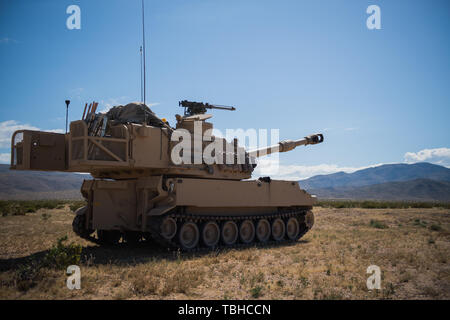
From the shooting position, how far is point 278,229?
14.7 m

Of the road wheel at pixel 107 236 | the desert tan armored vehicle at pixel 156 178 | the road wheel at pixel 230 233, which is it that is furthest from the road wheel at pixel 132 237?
the road wheel at pixel 230 233

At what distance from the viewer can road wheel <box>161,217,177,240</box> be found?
35.2 feet

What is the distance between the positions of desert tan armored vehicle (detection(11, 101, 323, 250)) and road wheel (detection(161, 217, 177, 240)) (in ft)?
0.09

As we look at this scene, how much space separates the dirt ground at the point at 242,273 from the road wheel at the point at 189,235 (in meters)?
0.65

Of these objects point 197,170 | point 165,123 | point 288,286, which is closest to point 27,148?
point 165,123

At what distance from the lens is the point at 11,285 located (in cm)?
665

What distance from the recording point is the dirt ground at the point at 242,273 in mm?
6633

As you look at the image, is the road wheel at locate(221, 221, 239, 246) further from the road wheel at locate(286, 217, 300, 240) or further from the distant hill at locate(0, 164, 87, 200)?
the distant hill at locate(0, 164, 87, 200)

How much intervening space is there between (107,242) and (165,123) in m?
4.53

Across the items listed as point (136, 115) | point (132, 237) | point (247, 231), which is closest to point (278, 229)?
point (247, 231)

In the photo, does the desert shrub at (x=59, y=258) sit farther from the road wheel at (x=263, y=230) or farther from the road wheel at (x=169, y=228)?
the road wheel at (x=263, y=230)

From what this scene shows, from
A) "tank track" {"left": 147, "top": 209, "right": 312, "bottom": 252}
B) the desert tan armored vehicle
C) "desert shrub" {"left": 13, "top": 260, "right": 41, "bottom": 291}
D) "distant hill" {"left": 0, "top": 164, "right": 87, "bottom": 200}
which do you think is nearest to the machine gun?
the desert tan armored vehicle
